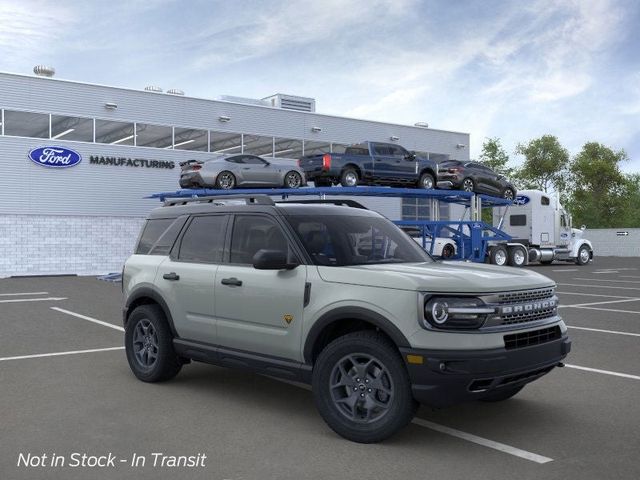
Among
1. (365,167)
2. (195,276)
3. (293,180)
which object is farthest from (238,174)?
(195,276)

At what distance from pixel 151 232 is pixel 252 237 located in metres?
1.72

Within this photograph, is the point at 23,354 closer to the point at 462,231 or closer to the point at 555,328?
the point at 555,328

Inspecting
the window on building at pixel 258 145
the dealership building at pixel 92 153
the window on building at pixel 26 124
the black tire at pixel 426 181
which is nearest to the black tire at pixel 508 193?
the black tire at pixel 426 181

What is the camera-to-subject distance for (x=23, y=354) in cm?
855

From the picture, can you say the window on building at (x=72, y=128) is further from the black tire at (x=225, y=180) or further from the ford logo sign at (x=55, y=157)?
the black tire at (x=225, y=180)

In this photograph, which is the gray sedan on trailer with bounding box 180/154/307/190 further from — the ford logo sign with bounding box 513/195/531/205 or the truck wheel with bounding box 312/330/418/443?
the truck wheel with bounding box 312/330/418/443

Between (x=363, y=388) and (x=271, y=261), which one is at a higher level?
(x=271, y=261)

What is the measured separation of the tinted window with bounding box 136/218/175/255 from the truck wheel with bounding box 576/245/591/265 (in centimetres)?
3019

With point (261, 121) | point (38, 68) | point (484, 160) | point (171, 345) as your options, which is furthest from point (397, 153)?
point (484, 160)

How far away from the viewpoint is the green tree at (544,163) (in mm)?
71625

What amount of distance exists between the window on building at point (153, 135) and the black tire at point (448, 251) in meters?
13.4

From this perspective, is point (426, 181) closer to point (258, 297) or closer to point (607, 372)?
point (607, 372)

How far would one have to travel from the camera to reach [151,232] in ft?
24.2

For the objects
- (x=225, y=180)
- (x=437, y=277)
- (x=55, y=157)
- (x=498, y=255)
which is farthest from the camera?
(x=498, y=255)
